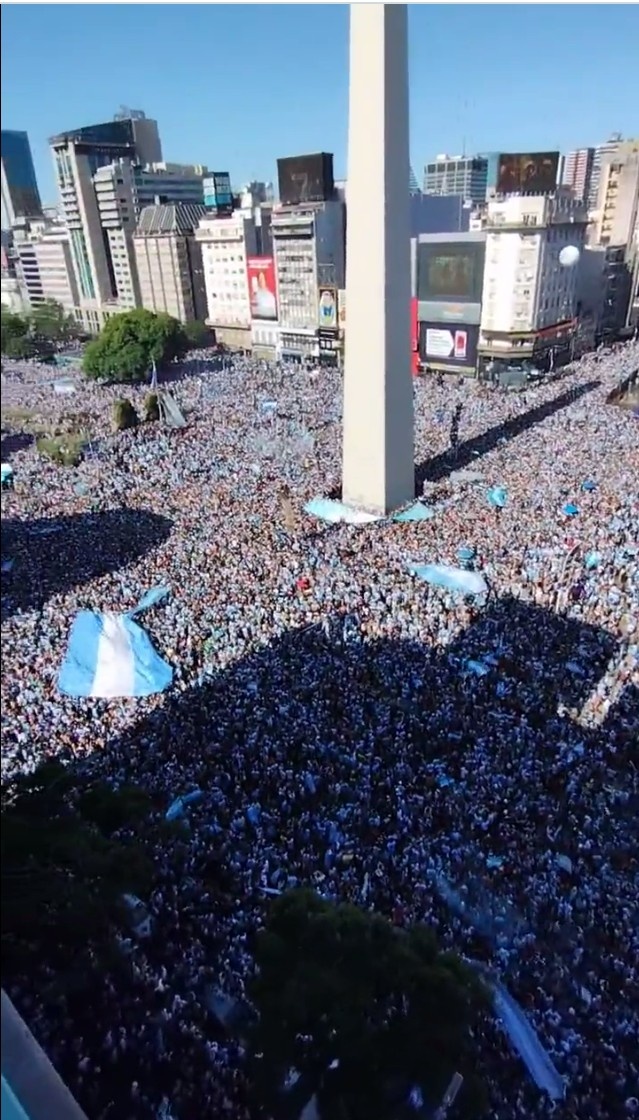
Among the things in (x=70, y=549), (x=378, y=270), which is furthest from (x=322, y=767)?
(x=378, y=270)

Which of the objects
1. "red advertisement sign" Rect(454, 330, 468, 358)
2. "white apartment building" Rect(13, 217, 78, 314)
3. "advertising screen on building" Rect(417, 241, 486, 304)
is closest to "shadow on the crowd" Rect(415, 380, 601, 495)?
"red advertisement sign" Rect(454, 330, 468, 358)

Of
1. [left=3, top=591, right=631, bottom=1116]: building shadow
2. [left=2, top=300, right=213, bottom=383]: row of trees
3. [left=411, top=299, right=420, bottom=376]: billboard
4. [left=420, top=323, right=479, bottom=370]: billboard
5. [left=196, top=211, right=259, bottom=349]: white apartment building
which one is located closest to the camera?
[left=3, top=591, right=631, bottom=1116]: building shadow

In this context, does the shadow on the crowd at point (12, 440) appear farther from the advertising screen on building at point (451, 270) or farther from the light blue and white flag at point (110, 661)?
the advertising screen on building at point (451, 270)

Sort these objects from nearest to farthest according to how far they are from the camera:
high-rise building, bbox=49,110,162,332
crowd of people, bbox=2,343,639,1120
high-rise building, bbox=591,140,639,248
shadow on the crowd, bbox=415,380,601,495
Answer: crowd of people, bbox=2,343,639,1120 → high-rise building, bbox=49,110,162,332 → shadow on the crowd, bbox=415,380,601,495 → high-rise building, bbox=591,140,639,248

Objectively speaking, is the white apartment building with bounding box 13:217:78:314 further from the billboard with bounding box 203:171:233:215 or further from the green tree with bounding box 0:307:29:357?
the billboard with bounding box 203:171:233:215

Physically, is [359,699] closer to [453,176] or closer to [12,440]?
[12,440]

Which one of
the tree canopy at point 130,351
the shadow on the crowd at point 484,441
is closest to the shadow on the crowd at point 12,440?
the shadow on the crowd at point 484,441
